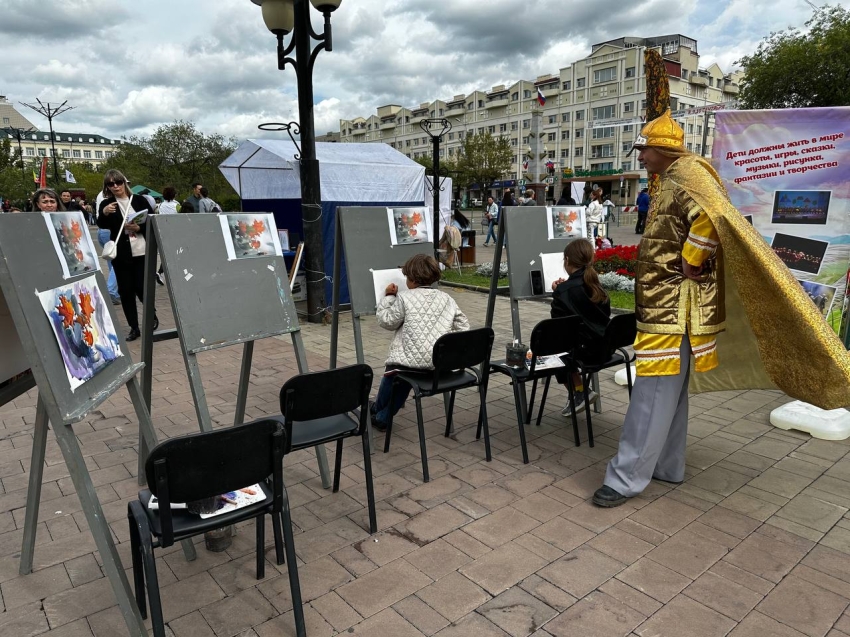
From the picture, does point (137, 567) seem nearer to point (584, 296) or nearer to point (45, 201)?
point (584, 296)

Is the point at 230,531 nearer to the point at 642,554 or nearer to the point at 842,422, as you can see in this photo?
the point at 642,554

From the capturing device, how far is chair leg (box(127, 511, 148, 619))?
2.09m

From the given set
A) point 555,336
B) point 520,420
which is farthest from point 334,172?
point 520,420

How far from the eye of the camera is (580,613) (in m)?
2.29

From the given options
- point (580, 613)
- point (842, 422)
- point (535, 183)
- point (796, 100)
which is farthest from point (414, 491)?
point (796, 100)

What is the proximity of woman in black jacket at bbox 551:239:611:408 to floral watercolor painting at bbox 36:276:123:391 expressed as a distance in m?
2.83

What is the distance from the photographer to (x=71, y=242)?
8.05 ft

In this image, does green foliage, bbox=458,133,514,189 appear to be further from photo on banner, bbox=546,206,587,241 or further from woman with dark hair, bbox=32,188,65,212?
photo on banner, bbox=546,206,587,241

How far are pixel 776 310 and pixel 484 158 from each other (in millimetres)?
52226

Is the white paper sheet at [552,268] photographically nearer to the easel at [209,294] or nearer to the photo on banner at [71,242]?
the easel at [209,294]

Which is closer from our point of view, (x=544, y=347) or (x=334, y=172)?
(x=544, y=347)

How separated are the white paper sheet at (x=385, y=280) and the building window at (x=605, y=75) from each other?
71536 mm

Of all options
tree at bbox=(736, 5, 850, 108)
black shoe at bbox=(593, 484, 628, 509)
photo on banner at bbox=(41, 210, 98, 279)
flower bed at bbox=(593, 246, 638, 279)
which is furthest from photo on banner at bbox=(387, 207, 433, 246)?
tree at bbox=(736, 5, 850, 108)

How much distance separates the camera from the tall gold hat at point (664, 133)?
2.94 metres
